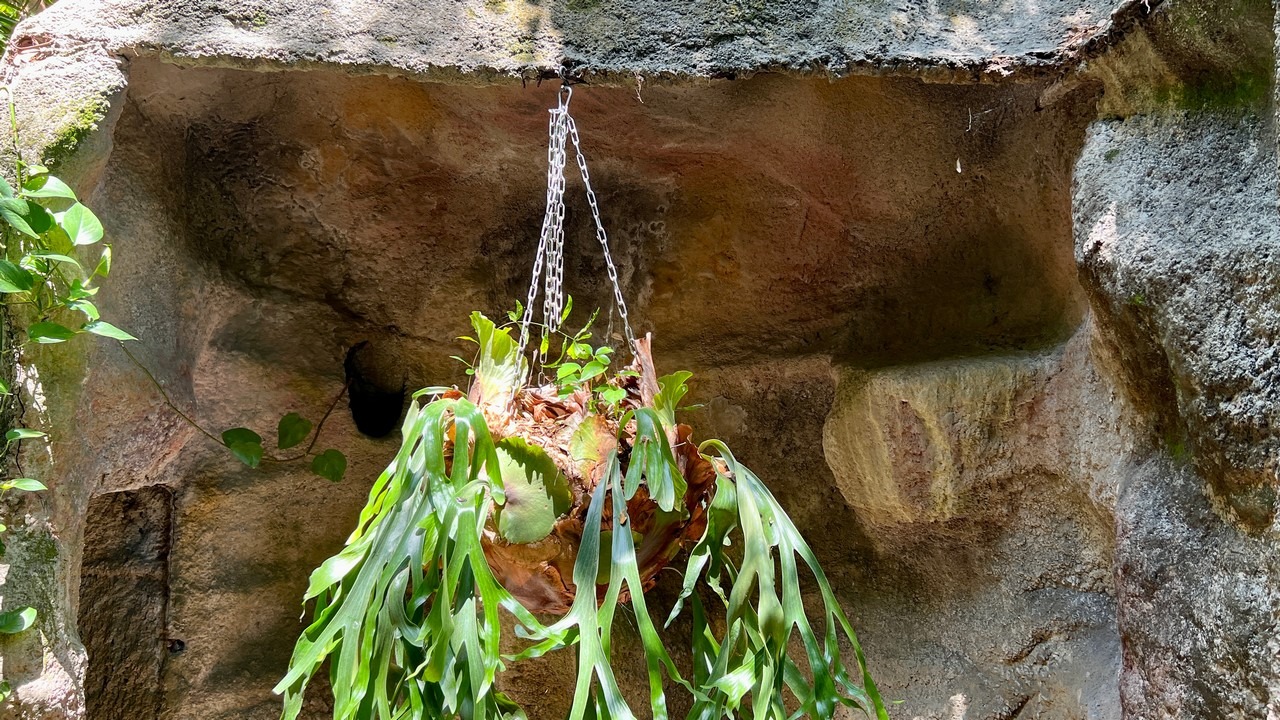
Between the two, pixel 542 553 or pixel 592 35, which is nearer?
pixel 542 553

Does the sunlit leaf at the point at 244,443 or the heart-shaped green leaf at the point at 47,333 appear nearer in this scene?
the heart-shaped green leaf at the point at 47,333

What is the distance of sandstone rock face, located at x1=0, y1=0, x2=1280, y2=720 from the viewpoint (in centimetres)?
121

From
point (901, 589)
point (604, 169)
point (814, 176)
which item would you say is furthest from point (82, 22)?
point (901, 589)

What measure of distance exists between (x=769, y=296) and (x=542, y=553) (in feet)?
3.04

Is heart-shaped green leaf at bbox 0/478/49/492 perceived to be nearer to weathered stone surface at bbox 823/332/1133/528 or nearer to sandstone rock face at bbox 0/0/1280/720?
sandstone rock face at bbox 0/0/1280/720

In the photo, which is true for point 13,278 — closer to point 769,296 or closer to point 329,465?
point 329,465

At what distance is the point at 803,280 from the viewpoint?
6.18 ft

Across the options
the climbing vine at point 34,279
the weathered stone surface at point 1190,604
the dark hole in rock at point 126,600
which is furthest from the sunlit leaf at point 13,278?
the weathered stone surface at point 1190,604

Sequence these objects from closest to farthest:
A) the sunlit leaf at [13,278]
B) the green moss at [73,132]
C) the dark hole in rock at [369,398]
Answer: the sunlit leaf at [13,278] < the green moss at [73,132] < the dark hole in rock at [369,398]

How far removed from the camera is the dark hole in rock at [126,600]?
1.84 m

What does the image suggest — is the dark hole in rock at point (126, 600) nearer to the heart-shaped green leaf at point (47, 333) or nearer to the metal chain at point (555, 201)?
the heart-shaped green leaf at point (47, 333)

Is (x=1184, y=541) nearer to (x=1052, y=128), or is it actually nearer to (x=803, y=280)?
(x=1052, y=128)

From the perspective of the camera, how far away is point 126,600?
188 cm

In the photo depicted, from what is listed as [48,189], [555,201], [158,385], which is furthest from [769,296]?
[48,189]
